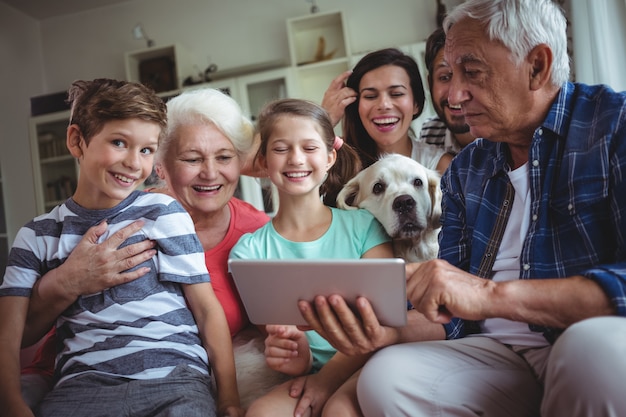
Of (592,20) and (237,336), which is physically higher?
(592,20)

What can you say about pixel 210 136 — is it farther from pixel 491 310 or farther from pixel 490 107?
pixel 491 310

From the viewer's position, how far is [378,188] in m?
1.62

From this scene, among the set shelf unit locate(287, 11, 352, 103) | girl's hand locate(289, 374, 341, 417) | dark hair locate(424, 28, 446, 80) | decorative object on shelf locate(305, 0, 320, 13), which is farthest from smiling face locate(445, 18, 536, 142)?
decorative object on shelf locate(305, 0, 320, 13)

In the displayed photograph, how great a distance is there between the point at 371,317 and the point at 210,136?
2.66 feet

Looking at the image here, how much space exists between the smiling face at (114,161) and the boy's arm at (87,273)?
78mm

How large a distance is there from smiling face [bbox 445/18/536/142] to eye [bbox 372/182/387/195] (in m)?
0.43

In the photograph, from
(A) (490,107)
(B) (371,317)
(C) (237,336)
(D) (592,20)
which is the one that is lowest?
(C) (237,336)

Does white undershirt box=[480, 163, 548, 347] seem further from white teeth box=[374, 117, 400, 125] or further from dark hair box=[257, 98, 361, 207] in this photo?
white teeth box=[374, 117, 400, 125]

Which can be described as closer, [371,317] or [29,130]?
[371,317]

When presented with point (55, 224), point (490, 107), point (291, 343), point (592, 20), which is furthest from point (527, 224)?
point (592, 20)

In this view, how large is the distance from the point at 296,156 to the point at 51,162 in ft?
13.3

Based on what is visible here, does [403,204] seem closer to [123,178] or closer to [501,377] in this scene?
[501,377]

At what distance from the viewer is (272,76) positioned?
Result: 14.3 feet

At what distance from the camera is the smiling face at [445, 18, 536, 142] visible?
1.16 m
